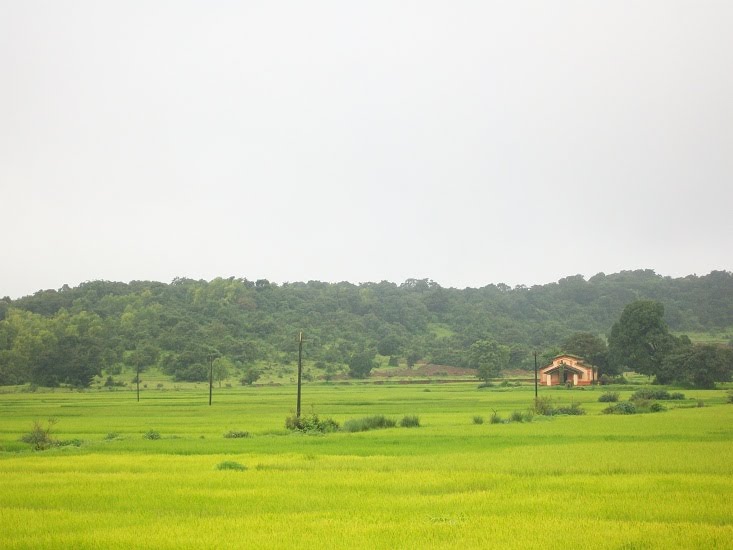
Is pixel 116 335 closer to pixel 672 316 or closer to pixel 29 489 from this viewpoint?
pixel 29 489

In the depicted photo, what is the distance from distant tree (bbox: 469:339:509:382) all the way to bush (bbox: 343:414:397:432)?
58.9 metres

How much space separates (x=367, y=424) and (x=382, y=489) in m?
19.7

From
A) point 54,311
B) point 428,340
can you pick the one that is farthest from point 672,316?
point 54,311

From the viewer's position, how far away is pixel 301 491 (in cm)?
1823

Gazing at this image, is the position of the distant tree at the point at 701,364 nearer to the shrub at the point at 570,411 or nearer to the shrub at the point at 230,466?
the shrub at the point at 570,411

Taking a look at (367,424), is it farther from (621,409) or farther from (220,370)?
(220,370)

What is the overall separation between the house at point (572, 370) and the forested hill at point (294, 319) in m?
31.8

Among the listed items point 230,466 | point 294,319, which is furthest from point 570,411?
point 294,319

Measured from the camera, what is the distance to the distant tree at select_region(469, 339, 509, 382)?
3856 inches

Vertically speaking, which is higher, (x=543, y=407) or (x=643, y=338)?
(x=643, y=338)

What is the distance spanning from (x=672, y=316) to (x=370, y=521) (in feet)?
530

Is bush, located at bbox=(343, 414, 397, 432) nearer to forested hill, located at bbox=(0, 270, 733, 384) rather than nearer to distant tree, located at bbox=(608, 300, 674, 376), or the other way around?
distant tree, located at bbox=(608, 300, 674, 376)

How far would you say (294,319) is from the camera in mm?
137625

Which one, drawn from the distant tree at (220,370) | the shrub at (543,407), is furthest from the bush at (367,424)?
the distant tree at (220,370)
